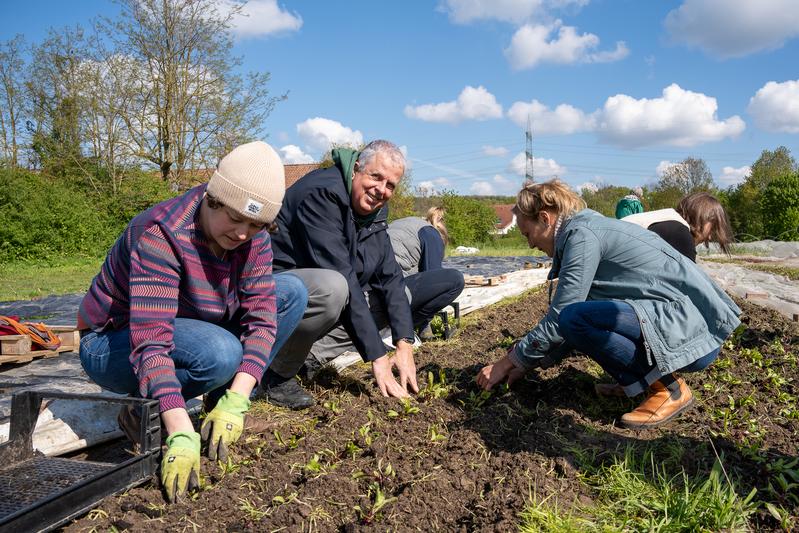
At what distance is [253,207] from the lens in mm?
2131

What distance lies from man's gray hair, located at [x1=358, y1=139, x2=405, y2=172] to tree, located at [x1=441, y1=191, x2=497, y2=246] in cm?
2226

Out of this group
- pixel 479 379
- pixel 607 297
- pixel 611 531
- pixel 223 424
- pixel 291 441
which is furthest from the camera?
pixel 479 379

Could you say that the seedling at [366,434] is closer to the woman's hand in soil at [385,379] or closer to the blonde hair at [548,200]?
the woman's hand in soil at [385,379]

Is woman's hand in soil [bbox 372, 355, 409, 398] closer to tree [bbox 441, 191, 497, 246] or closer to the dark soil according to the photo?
the dark soil

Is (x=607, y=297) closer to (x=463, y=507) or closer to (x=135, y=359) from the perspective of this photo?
(x=463, y=507)

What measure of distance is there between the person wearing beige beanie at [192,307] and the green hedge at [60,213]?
15497mm

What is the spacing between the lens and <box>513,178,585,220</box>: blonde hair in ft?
9.98

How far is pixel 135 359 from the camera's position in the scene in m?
2.16

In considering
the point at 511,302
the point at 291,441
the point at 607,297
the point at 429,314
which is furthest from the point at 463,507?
the point at 511,302

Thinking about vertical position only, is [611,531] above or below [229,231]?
below

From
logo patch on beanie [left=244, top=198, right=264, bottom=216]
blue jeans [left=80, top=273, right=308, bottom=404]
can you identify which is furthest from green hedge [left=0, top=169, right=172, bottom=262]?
logo patch on beanie [left=244, top=198, right=264, bottom=216]

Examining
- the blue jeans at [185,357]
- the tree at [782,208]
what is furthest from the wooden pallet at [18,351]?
the tree at [782,208]

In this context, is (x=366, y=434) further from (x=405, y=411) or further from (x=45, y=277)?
(x=45, y=277)

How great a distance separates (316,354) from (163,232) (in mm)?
1892
